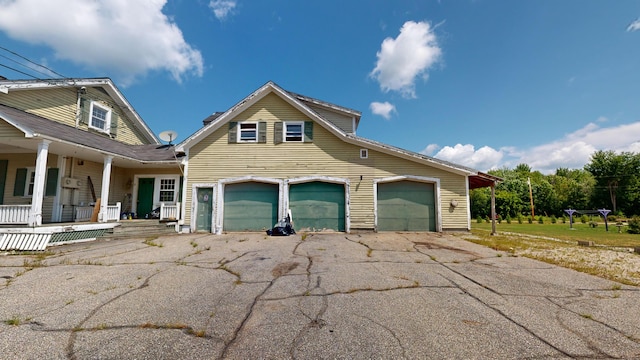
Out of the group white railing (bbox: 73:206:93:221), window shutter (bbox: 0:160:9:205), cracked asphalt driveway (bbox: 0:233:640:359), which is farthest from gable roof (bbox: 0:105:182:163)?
cracked asphalt driveway (bbox: 0:233:640:359)

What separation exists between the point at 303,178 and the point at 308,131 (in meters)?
2.37

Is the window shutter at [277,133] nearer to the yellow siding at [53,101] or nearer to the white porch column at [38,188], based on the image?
the white porch column at [38,188]

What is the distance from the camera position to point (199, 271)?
18.8 feet

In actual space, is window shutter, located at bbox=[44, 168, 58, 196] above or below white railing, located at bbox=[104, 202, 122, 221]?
above

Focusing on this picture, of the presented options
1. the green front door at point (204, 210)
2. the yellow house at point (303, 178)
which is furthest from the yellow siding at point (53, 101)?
the green front door at point (204, 210)

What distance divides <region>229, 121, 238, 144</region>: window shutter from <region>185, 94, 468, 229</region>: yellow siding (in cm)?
21

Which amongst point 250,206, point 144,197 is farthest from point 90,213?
point 250,206

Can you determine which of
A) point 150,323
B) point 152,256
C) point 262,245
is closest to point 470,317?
point 150,323

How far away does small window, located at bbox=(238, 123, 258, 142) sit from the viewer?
42.8 feet

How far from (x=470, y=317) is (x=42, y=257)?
1048 cm

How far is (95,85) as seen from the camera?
14305 mm

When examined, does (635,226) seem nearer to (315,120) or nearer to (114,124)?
(315,120)

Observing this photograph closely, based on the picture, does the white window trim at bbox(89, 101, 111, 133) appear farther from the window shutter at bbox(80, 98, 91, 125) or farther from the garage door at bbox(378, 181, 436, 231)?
the garage door at bbox(378, 181, 436, 231)

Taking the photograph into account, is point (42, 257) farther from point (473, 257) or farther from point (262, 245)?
point (473, 257)
